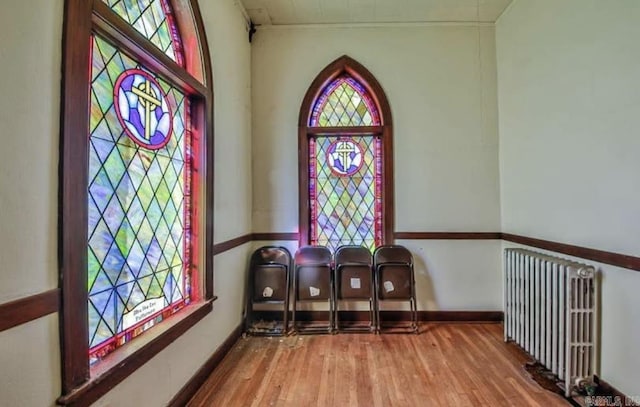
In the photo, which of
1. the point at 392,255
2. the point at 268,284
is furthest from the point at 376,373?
the point at 268,284

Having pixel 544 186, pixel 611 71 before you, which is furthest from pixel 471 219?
pixel 611 71

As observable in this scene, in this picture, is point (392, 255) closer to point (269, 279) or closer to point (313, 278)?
point (313, 278)

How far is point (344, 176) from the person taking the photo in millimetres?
3406

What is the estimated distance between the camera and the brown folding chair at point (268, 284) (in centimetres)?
310

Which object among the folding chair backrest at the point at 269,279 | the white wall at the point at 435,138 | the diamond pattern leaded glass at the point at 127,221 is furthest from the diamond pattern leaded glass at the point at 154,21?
the folding chair backrest at the point at 269,279

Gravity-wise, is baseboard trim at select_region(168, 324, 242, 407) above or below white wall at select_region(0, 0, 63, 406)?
below

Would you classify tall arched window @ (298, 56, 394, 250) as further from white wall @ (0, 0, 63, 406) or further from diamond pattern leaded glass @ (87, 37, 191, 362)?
white wall @ (0, 0, 63, 406)

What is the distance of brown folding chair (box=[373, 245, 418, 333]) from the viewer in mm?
3115

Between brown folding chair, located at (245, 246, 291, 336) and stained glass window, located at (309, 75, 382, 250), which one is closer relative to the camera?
brown folding chair, located at (245, 246, 291, 336)

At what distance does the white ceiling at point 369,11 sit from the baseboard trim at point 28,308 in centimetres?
284

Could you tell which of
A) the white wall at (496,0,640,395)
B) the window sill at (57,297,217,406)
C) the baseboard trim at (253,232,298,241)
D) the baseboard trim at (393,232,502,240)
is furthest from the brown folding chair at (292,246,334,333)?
the white wall at (496,0,640,395)

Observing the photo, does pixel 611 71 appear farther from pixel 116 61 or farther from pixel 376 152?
pixel 116 61

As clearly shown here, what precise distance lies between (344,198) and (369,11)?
5.90 ft

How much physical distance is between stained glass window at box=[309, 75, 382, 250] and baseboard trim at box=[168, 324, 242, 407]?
1211mm
